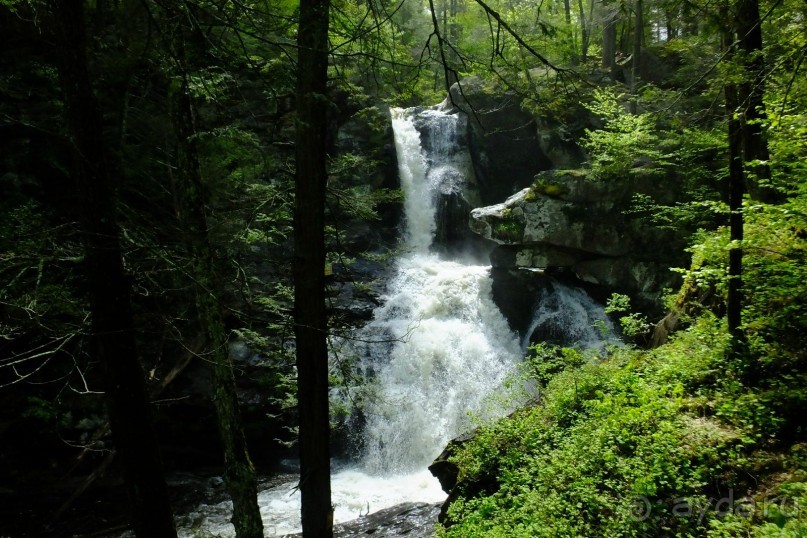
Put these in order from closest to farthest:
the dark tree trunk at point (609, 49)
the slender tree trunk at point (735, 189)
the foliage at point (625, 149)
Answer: the slender tree trunk at point (735, 189), the foliage at point (625, 149), the dark tree trunk at point (609, 49)

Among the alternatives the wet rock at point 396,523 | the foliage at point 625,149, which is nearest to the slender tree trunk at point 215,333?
the wet rock at point 396,523

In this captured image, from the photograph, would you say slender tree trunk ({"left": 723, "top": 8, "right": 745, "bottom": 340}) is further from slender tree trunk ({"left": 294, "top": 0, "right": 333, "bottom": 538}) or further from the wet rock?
the wet rock

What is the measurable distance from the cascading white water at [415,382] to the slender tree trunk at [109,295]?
440 centimetres

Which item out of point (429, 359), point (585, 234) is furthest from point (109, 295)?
point (585, 234)

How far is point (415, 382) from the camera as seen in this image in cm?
1195

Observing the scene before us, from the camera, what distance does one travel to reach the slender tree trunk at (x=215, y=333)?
5156 millimetres

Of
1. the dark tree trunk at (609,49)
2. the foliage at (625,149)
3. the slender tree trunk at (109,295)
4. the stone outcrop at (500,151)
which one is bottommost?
the slender tree trunk at (109,295)

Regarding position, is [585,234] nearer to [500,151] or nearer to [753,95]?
[753,95]

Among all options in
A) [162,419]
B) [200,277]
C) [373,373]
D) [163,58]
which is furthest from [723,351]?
[162,419]

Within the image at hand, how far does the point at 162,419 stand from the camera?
10.8 m

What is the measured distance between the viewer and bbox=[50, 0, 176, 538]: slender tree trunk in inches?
133

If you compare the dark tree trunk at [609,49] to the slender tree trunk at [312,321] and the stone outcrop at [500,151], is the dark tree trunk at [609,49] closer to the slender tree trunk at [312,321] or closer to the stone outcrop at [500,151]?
the stone outcrop at [500,151]

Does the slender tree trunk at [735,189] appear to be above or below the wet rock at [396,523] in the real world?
above

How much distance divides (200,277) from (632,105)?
1471 centimetres
